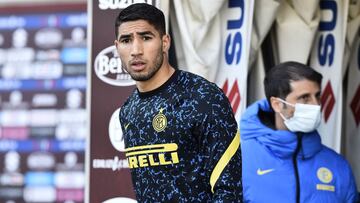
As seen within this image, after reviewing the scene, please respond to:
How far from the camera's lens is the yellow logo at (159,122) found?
8.67 feet

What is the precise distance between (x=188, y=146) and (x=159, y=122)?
0.12 meters

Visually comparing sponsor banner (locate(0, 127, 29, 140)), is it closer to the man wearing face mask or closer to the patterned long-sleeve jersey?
the man wearing face mask

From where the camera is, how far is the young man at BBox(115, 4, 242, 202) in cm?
258

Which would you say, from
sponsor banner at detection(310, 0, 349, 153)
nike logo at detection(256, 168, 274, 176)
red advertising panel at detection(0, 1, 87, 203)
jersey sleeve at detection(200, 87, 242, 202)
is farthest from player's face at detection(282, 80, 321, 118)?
jersey sleeve at detection(200, 87, 242, 202)

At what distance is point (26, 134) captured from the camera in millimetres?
4680

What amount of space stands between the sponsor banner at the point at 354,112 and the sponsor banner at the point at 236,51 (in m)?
0.82

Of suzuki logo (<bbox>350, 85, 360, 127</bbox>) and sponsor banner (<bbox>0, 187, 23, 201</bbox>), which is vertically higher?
suzuki logo (<bbox>350, 85, 360, 127</bbox>)

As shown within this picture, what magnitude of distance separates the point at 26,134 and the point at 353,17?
6.48ft

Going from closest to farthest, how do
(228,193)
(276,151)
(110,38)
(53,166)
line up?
(228,193), (276,151), (110,38), (53,166)

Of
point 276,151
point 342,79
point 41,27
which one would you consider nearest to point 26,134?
point 41,27

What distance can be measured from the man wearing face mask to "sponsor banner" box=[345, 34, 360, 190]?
0.79m

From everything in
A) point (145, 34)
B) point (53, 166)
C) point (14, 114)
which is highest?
point (145, 34)

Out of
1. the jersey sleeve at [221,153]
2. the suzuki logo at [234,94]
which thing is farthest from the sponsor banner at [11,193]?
the jersey sleeve at [221,153]

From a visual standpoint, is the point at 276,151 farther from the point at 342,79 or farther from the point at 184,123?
the point at 184,123
